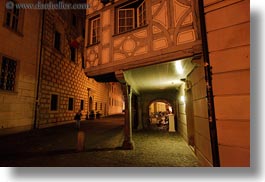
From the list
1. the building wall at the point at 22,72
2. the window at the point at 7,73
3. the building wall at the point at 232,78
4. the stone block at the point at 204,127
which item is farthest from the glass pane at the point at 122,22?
the window at the point at 7,73

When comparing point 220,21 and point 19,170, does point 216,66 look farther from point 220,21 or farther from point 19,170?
point 19,170

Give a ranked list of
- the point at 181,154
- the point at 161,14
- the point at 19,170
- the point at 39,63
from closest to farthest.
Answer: the point at 19,170 → the point at 161,14 → the point at 181,154 → the point at 39,63

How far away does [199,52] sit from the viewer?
3.35m

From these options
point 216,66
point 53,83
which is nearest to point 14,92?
point 53,83

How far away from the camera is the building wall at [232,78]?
2668 millimetres

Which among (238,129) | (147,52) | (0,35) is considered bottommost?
(238,129)

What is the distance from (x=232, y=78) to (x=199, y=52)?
0.91 m

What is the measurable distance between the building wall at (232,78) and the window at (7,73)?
28.1 feet

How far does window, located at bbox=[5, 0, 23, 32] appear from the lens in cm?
746

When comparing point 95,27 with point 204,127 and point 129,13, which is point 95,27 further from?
point 204,127

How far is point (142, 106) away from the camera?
1100 centimetres

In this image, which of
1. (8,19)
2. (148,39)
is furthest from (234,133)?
(8,19)

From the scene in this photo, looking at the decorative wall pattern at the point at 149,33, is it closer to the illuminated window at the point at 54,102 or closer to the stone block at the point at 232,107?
the stone block at the point at 232,107

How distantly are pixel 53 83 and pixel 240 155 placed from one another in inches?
438
